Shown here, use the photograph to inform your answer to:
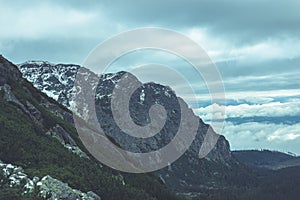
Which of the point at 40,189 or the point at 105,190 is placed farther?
the point at 105,190

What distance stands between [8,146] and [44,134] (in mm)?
33506

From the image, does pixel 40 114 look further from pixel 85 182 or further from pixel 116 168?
pixel 85 182

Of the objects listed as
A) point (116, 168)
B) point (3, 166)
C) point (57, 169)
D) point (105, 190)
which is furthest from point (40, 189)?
point (116, 168)

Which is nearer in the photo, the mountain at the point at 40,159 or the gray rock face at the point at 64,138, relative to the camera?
the mountain at the point at 40,159

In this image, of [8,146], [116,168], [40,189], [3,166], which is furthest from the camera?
[116,168]

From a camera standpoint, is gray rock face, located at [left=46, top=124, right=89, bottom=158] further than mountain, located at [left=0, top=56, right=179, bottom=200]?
Yes

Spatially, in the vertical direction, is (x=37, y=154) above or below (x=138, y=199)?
above

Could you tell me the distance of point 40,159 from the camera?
137 m

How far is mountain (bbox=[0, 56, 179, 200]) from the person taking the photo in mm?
110438

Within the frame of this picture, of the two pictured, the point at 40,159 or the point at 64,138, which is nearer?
the point at 40,159

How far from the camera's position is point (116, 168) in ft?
638

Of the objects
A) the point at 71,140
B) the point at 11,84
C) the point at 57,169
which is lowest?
the point at 57,169

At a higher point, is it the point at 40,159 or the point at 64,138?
the point at 64,138

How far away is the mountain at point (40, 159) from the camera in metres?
110
